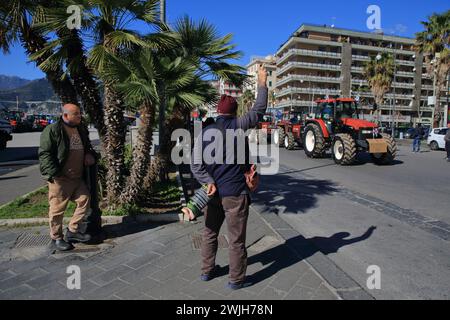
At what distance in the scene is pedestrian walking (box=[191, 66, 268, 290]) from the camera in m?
3.34

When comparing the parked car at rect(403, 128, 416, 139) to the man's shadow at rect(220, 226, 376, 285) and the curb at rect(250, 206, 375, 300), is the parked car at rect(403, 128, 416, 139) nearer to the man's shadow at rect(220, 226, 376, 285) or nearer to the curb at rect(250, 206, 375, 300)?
the man's shadow at rect(220, 226, 376, 285)

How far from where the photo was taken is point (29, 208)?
6.15 meters

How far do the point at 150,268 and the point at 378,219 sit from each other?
4.20 m

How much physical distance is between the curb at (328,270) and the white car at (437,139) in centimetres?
1979

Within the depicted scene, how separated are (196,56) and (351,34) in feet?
248

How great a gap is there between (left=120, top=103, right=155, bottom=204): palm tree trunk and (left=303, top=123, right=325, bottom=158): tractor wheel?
10.3 meters

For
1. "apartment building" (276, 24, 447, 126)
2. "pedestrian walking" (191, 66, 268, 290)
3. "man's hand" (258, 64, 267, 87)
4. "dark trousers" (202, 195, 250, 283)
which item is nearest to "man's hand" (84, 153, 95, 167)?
"pedestrian walking" (191, 66, 268, 290)

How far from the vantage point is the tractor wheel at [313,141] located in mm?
14883

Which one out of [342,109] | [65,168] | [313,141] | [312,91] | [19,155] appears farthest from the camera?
[312,91]

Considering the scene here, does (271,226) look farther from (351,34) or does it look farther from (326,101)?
(351,34)

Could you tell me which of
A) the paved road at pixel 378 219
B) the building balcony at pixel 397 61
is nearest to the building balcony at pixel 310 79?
the building balcony at pixel 397 61

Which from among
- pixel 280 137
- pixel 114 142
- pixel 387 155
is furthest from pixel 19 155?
pixel 387 155

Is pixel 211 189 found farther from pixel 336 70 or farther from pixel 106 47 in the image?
pixel 336 70

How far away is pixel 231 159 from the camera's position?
3361mm
